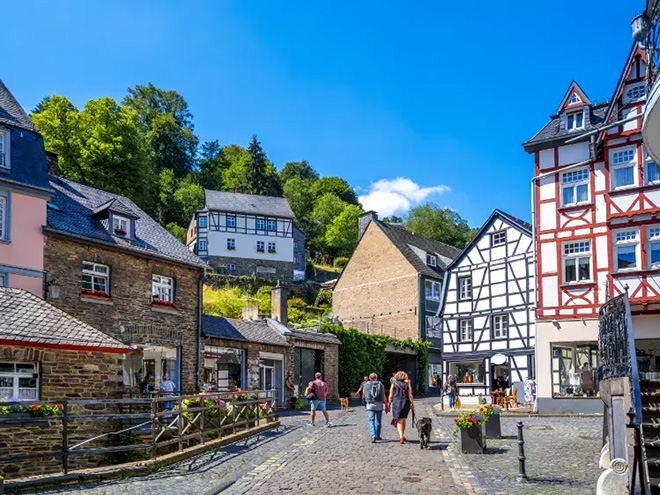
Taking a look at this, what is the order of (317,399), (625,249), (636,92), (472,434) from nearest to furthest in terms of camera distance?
(472,434) < (317,399) < (636,92) < (625,249)

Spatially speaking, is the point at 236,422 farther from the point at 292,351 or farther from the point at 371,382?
the point at 292,351

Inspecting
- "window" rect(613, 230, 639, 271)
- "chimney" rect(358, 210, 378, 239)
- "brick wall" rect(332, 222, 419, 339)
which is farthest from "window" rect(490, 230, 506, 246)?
"chimney" rect(358, 210, 378, 239)

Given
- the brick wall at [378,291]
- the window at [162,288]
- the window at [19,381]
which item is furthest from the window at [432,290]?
the window at [19,381]

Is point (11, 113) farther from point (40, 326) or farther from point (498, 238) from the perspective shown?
point (498, 238)

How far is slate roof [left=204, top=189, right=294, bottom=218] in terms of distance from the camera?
66375 millimetres

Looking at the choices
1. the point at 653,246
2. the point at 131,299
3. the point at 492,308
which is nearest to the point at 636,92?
the point at 653,246

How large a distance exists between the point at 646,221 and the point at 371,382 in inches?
472

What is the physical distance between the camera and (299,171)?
11144 cm

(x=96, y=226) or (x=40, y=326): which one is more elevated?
(x=96, y=226)

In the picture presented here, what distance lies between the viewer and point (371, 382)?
1623 cm

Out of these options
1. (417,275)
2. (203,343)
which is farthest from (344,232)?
(203,343)

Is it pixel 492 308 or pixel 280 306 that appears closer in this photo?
pixel 280 306

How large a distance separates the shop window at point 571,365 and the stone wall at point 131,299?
1235cm

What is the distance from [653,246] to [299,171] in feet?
296
